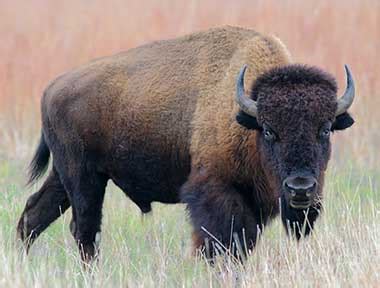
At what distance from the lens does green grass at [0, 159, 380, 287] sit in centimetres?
613

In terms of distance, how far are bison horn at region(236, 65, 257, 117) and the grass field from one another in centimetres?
88

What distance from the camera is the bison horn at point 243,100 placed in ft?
22.8

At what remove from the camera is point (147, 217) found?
8969 mm

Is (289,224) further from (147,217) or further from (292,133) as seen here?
(147,217)

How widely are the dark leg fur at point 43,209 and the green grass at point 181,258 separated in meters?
0.12

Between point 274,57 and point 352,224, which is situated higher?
point 274,57

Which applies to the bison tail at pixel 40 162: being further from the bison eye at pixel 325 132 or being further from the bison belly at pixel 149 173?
the bison eye at pixel 325 132

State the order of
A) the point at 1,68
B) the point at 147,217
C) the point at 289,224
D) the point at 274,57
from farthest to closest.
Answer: the point at 1,68 < the point at 147,217 < the point at 274,57 < the point at 289,224

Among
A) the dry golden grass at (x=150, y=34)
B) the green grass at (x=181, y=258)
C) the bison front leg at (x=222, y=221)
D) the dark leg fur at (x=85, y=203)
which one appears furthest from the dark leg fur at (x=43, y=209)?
the dry golden grass at (x=150, y=34)

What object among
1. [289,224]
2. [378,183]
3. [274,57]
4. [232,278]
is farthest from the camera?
[378,183]

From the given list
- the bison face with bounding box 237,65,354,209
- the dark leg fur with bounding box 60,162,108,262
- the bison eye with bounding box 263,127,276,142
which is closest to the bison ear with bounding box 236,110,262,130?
the bison face with bounding box 237,65,354,209

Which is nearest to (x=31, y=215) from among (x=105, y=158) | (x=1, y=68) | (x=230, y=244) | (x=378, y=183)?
(x=105, y=158)

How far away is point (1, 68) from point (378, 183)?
16.7ft

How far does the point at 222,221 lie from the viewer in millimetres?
7160
